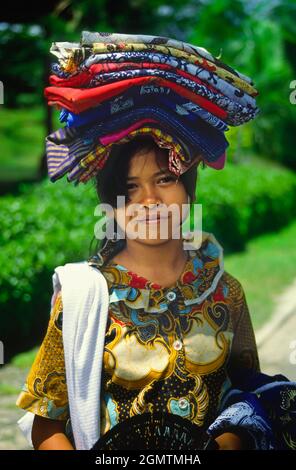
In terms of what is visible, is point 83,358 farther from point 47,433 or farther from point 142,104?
point 142,104

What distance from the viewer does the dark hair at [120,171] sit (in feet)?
6.80

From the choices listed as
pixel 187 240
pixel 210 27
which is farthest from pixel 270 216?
pixel 187 240

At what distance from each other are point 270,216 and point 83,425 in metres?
11.3

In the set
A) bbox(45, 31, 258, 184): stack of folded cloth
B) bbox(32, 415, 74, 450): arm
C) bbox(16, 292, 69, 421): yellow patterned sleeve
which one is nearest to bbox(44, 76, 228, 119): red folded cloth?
bbox(45, 31, 258, 184): stack of folded cloth

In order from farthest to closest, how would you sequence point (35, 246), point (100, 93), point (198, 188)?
point (198, 188) < point (35, 246) < point (100, 93)

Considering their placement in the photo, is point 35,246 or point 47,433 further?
point 35,246

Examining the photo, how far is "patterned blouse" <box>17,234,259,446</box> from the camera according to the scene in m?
2.02

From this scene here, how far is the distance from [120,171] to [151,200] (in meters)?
0.11

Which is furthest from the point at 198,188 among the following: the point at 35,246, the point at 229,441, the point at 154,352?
the point at 229,441

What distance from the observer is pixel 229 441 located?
76.6 inches

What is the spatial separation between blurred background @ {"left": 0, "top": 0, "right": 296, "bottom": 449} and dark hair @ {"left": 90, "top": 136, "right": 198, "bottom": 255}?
0.22m

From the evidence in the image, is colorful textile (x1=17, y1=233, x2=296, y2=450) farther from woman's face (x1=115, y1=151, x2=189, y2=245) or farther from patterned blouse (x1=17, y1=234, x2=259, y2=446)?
woman's face (x1=115, y1=151, x2=189, y2=245)

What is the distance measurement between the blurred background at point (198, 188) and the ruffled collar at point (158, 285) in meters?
0.37
